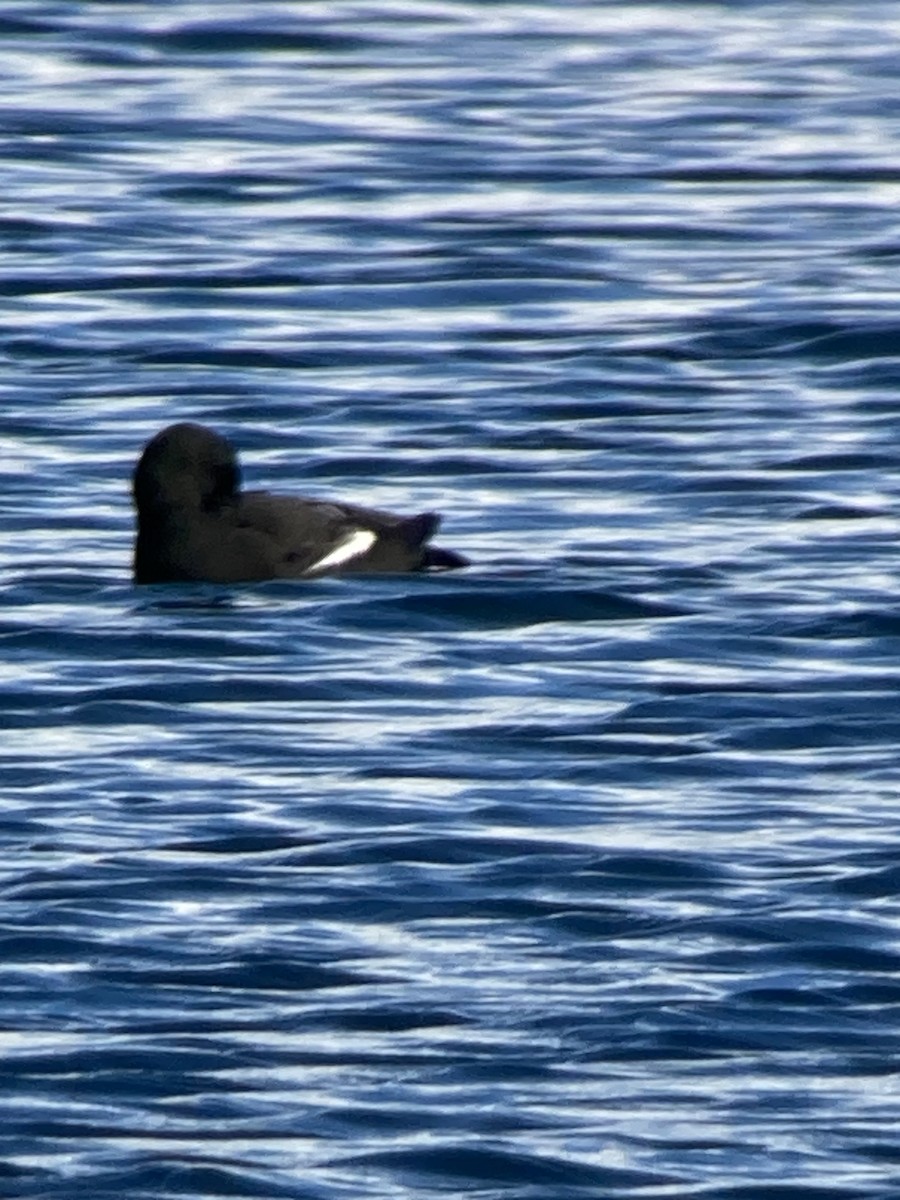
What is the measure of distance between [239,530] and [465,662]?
1.64 metres

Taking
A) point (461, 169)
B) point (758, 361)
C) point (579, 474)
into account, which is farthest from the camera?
point (461, 169)

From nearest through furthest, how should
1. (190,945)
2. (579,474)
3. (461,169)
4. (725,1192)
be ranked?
(725,1192), (190,945), (579,474), (461,169)

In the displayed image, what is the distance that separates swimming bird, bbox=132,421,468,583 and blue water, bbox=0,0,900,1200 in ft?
0.40

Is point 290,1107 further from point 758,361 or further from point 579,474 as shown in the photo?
point 758,361

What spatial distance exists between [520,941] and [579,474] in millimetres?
6049

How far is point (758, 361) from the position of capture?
55.3ft

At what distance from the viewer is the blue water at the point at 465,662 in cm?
779

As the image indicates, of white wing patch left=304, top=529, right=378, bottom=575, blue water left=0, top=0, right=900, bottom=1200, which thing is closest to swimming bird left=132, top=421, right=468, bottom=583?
white wing patch left=304, top=529, right=378, bottom=575

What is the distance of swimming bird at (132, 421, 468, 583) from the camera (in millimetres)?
12945

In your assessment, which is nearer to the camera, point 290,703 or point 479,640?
point 290,703

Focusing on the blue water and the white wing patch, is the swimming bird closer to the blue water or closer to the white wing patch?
the white wing patch

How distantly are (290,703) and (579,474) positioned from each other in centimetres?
362

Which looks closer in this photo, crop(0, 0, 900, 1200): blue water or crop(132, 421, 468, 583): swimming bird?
crop(0, 0, 900, 1200): blue water

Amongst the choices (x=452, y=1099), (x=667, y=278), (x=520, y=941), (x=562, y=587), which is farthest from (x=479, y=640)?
(x=667, y=278)
